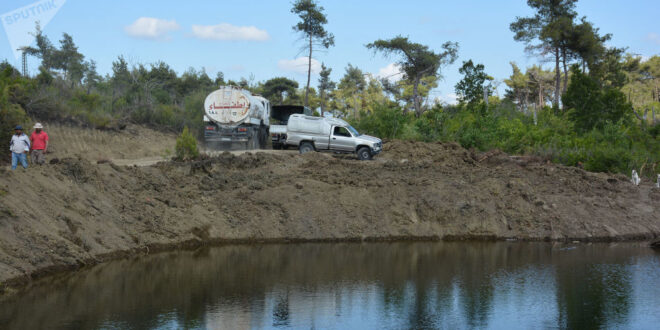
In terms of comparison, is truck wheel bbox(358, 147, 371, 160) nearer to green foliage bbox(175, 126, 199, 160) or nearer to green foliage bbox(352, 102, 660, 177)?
green foliage bbox(352, 102, 660, 177)

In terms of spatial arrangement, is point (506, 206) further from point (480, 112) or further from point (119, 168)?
point (480, 112)

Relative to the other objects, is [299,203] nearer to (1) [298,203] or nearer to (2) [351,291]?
(1) [298,203]

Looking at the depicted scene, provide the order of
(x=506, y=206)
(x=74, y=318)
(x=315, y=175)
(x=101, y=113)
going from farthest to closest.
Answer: (x=101, y=113) → (x=315, y=175) → (x=506, y=206) → (x=74, y=318)

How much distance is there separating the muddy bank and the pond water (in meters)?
1.21

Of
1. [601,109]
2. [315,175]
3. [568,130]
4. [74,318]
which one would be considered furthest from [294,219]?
[601,109]

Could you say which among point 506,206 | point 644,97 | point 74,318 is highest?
point 644,97

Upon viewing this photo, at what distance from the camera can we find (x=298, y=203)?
18.8 meters

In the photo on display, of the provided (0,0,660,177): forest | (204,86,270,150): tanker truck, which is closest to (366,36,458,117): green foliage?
(0,0,660,177): forest

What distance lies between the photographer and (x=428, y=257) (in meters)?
15.6

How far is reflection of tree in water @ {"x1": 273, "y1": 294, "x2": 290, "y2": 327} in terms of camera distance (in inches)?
379

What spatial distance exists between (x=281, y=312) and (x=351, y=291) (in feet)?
6.54

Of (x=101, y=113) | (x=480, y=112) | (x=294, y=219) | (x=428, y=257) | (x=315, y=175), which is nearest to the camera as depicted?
(x=428, y=257)

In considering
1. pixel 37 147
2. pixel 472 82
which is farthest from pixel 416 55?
pixel 37 147

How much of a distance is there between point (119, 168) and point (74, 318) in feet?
32.0
